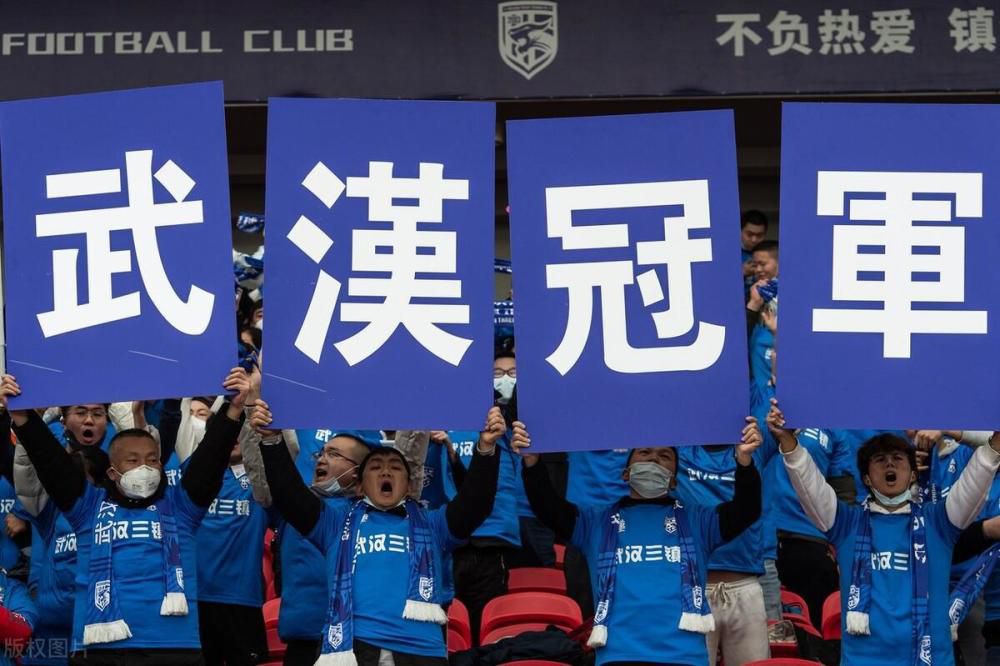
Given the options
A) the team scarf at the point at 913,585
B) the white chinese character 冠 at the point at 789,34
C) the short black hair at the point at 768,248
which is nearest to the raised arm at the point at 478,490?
the team scarf at the point at 913,585

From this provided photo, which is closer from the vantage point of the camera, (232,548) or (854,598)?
(854,598)

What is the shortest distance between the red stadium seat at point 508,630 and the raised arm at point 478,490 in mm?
938

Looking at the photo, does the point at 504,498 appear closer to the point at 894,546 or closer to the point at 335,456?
the point at 335,456

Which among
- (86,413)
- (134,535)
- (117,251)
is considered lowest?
(134,535)

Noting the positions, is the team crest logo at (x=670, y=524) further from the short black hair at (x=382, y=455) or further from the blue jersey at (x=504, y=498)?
the blue jersey at (x=504, y=498)

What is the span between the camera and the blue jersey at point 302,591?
747cm

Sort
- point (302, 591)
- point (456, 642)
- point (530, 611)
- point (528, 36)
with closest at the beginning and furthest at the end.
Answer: point (302, 591) → point (456, 642) → point (530, 611) → point (528, 36)

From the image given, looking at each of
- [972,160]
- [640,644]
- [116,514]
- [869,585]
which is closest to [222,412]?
[116,514]

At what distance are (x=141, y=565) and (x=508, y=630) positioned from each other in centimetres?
179

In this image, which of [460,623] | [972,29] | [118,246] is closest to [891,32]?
[972,29]

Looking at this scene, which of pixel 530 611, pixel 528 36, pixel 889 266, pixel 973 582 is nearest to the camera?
pixel 889 266

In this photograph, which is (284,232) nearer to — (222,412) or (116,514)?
(222,412)

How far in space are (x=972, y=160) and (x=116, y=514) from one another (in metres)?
3.74

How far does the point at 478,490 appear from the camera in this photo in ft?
22.7
